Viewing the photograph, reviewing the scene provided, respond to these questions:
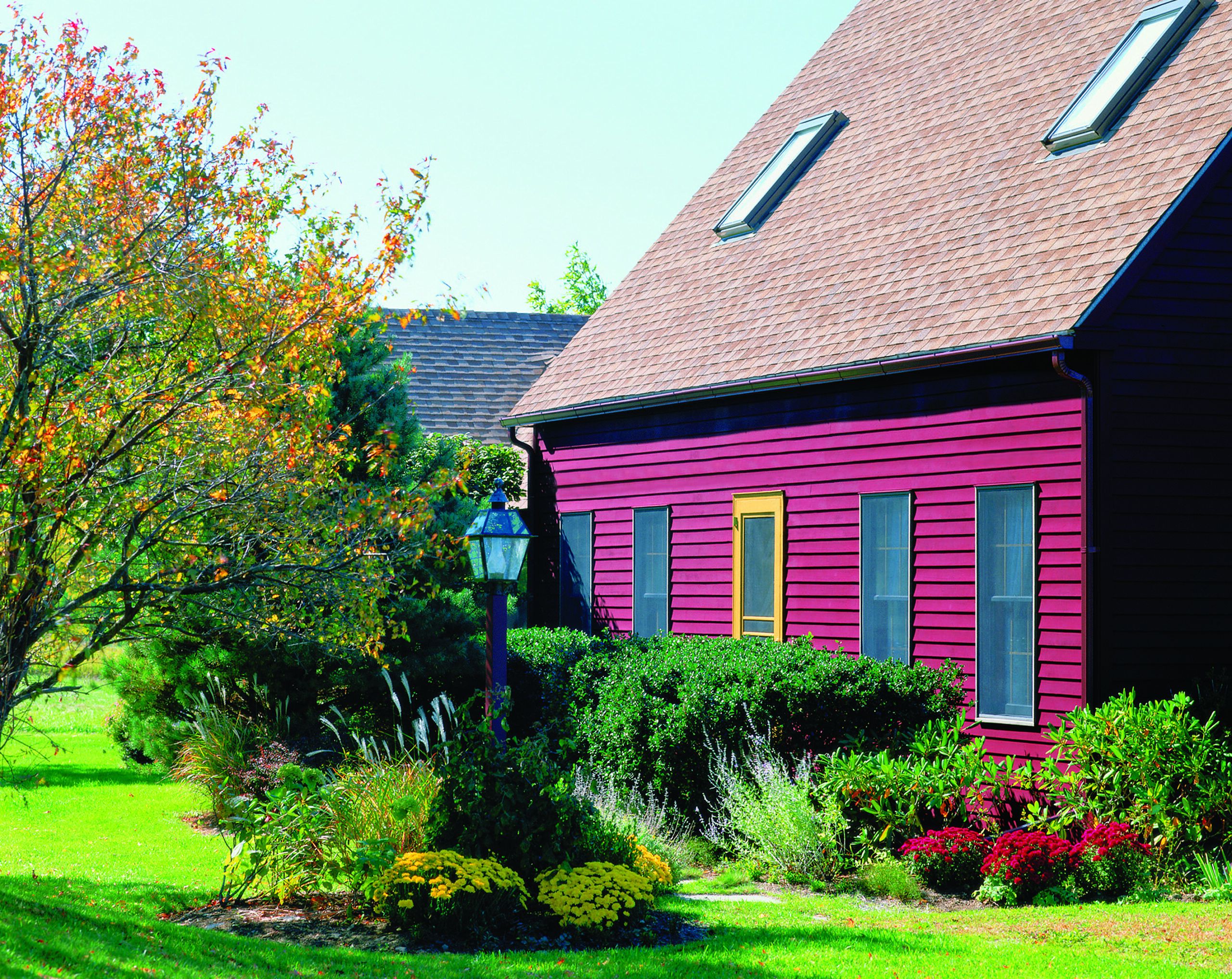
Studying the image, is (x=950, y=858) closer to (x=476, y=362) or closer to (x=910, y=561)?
(x=910, y=561)

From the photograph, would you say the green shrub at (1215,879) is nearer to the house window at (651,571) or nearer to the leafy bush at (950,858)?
the leafy bush at (950,858)

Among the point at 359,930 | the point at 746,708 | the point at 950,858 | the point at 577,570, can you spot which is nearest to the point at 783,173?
the point at 577,570

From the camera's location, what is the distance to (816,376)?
1349cm

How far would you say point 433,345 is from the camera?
89.7 feet

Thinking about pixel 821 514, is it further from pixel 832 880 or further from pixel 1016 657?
pixel 832 880

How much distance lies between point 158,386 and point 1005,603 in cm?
720

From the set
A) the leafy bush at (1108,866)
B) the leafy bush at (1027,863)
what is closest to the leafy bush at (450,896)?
the leafy bush at (1027,863)

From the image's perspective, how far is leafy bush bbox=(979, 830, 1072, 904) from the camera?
9438 millimetres

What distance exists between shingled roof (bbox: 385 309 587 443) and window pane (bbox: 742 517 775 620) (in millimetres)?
9923

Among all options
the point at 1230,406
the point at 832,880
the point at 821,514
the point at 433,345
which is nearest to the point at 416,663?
the point at 821,514

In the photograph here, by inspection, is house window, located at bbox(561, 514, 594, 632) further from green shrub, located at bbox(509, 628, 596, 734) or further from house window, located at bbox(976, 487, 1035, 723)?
house window, located at bbox(976, 487, 1035, 723)

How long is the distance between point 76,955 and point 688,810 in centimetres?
589

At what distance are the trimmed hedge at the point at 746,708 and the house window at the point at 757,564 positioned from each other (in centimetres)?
222

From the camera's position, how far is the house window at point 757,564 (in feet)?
46.9
